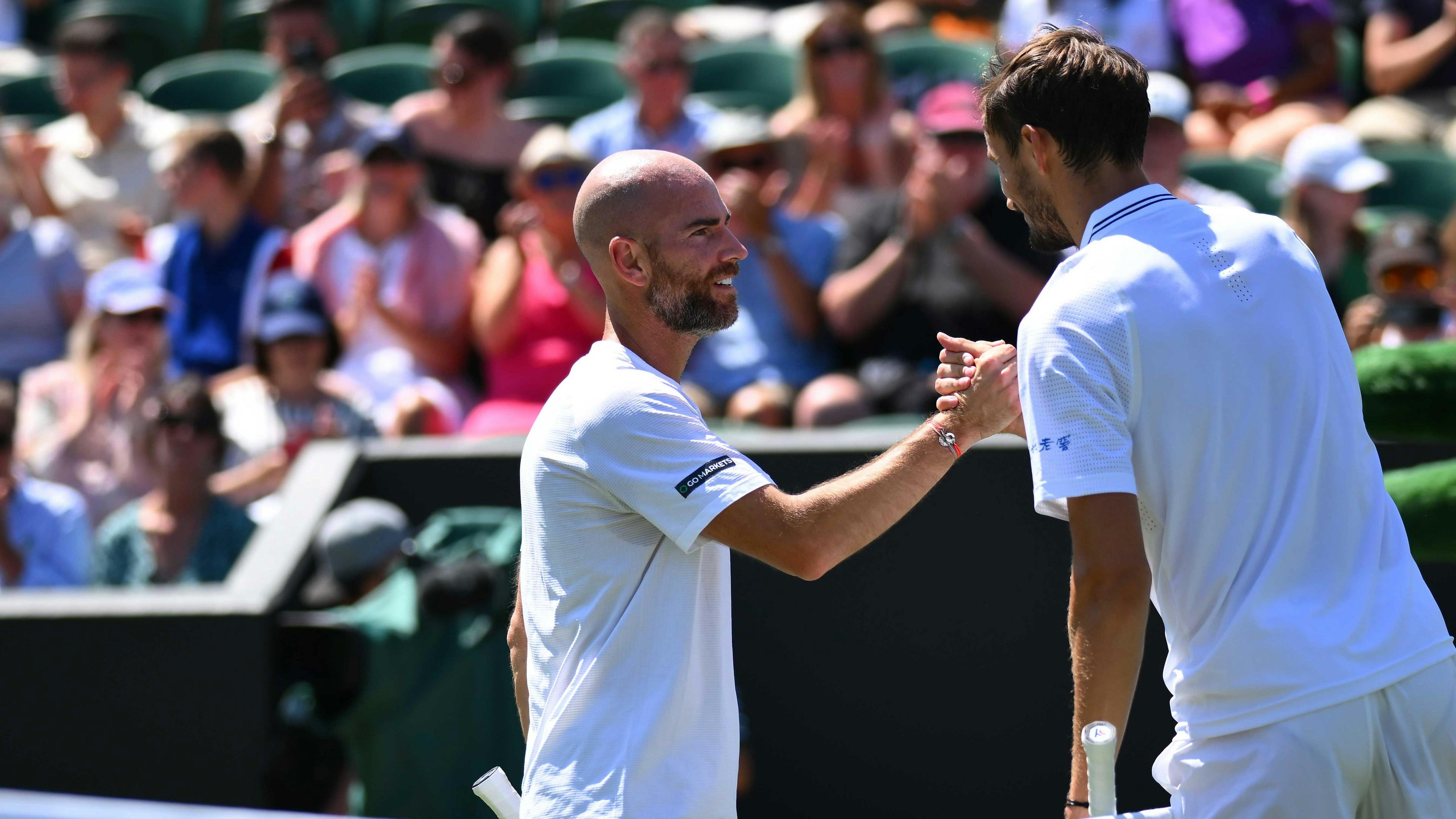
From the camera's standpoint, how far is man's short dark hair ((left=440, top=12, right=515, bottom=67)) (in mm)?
7223

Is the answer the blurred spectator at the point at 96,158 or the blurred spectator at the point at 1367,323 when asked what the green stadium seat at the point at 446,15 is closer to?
the blurred spectator at the point at 96,158

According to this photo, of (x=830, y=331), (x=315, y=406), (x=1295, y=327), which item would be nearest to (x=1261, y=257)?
(x=1295, y=327)

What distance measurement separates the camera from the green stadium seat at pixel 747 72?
8094 millimetres

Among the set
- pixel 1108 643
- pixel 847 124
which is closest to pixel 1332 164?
pixel 847 124

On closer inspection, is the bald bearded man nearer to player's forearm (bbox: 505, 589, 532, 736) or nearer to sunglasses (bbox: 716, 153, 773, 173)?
player's forearm (bbox: 505, 589, 532, 736)

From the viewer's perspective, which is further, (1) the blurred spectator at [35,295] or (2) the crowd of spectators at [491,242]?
(1) the blurred spectator at [35,295]

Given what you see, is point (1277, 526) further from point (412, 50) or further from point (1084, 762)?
point (412, 50)

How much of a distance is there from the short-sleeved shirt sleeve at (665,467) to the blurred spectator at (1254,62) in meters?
5.16

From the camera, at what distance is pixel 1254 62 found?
23.8 ft

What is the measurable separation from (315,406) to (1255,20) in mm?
4500

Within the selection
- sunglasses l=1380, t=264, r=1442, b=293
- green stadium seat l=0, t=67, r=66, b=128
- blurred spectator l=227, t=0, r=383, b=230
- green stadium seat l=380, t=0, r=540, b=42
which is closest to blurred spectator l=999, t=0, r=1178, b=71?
sunglasses l=1380, t=264, r=1442, b=293

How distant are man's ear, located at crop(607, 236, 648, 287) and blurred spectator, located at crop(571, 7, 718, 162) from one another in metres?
4.24

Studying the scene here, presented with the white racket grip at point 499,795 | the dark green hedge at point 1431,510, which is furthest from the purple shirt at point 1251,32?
the white racket grip at point 499,795

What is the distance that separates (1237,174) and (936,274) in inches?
60.3
